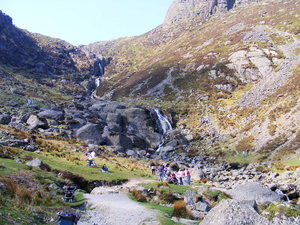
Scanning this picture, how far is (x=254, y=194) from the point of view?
1997cm

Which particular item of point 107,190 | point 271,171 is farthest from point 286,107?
point 107,190

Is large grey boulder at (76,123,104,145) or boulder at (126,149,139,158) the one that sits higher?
large grey boulder at (76,123,104,145)

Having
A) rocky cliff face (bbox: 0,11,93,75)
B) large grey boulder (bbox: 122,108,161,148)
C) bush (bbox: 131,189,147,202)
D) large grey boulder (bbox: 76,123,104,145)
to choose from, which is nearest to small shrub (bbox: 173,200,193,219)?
bush (bbox: 131,189,147,202)

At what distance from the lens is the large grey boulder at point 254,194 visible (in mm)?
19678

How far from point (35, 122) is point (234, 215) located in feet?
145

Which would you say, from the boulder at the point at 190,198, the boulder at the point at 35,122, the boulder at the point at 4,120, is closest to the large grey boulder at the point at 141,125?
the boulder at the point at 35,122

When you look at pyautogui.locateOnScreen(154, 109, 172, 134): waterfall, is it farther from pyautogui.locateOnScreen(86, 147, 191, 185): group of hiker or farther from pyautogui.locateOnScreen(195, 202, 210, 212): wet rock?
pyautogui.locateOnScreen(195, 202, 210, 212): wet rock

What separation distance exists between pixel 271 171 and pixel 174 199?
54.8ft

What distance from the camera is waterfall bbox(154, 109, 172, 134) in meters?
71.2

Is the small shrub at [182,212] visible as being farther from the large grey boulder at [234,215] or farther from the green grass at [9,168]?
the green grass at [9,168]

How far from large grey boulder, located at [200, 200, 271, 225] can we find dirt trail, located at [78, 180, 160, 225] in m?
3.83

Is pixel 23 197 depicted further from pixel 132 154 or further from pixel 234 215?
pixel 132 154

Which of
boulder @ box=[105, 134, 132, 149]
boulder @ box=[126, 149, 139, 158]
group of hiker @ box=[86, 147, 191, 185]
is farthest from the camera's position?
boulder @ box=[105, 134, 132, 149]

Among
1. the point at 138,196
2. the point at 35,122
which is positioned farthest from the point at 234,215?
the point at 35,122
